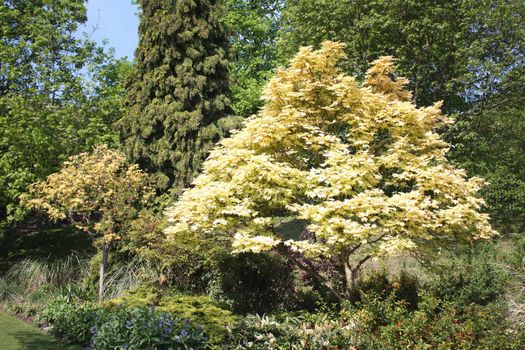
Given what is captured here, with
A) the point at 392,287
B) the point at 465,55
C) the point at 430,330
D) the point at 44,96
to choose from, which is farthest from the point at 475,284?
the point at 44,96

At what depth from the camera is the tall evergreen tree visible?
13.6 meters

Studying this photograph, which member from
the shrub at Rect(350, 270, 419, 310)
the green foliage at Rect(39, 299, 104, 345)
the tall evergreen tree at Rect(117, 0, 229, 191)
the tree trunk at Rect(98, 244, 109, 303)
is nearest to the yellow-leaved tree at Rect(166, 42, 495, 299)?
the shrub at Rect(350, 270, 419, 310)

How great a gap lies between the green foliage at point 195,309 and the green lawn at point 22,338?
4.06 ft

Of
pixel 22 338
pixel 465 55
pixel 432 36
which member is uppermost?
pixel 432 36

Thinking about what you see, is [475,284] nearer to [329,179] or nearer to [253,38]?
[329,179]

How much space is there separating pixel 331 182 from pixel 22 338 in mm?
6551

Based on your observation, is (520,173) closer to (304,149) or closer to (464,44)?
(464,44)

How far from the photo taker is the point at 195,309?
25.6ft

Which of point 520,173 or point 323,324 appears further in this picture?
point 520,173

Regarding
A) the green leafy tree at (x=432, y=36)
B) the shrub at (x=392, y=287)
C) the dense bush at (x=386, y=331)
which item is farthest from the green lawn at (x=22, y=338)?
the green leafy tree at (x=432, y=36)

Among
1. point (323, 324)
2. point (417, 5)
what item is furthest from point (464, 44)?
point (323, 324)

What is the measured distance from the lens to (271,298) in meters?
9.55

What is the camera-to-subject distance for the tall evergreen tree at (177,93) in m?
13.6

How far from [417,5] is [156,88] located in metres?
10.3
